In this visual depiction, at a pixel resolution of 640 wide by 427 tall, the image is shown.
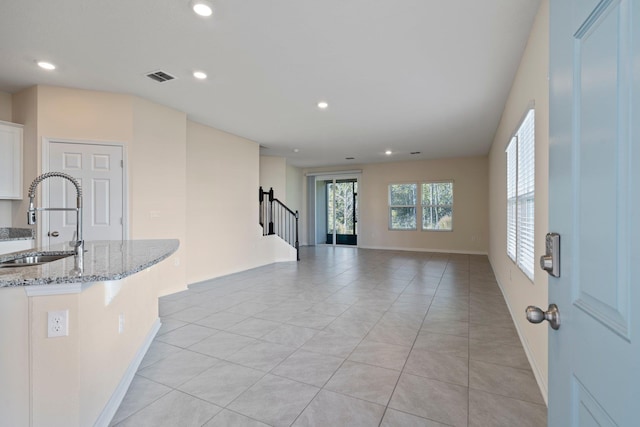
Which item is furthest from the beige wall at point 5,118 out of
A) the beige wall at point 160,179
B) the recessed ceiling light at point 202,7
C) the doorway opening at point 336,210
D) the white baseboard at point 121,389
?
the doorway opening at point 336,210

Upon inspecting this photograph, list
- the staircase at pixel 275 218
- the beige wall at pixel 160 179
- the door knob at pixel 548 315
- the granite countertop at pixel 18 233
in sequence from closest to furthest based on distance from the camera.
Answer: the door knob at pixel 548 315 → the granite countertop at pixel 18 233 → the beige wall at pixel 160 179 → the staircase at pixel 275 218

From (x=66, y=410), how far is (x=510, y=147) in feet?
15.1

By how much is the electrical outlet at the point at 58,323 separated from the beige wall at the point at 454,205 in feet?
28.6

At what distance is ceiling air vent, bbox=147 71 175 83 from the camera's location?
3371 millimetres

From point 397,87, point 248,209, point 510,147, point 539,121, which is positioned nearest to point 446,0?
point 539,121

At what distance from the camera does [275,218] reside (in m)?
8.22

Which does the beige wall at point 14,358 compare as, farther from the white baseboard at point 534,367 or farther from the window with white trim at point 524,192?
the window with white trim at point 524,192

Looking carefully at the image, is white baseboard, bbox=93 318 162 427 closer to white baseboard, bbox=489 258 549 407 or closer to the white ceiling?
white baseboard, bbox=489 258 549 407

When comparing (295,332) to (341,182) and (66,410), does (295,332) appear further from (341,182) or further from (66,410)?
(341,182)

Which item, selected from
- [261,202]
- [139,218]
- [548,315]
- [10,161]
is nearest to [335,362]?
[548,315]

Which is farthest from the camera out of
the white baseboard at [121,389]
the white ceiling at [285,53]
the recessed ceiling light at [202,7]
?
the white ceiling at [285,53]

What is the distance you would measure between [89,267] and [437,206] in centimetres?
870

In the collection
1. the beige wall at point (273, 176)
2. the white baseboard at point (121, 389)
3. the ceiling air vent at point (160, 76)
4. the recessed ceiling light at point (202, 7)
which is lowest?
the white baseboard at point (121, 389)

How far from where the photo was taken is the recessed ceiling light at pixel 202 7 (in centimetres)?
222
